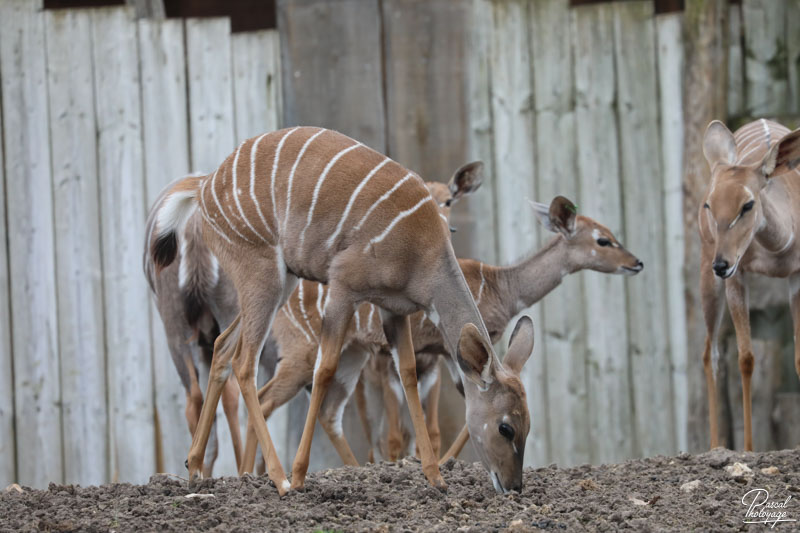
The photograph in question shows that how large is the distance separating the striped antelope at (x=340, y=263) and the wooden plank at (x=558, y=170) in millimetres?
2642

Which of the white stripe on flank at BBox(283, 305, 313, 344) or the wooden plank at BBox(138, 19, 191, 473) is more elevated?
the wooden plank at BBox(138, 19, 191, 473)

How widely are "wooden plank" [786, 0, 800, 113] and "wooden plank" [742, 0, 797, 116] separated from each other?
2 centimetres

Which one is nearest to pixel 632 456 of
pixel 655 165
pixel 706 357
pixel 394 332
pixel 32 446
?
pixel 706 357

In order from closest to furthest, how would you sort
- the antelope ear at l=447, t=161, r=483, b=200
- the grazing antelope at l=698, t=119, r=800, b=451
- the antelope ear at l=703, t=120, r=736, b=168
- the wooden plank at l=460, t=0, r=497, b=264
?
the grazing antelope at l=698, t=119, r=800, b=451 < the antelope ear at l=703, t=120, r=736, b=168 < the antelope ear at l=447, t=161, r=483, b=200 < the wooden plank at l=460, t=0, r=497, b=264

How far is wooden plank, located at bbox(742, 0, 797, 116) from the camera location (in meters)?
7.36

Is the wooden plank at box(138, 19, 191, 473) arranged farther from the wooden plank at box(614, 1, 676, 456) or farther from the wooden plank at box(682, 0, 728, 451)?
the wooden plank at box(682, 0, 728, 451)

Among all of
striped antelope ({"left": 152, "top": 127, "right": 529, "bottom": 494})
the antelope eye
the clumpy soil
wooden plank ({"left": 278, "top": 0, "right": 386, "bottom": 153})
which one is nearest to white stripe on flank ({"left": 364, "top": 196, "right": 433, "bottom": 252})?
striped antelope ({"left": 152, "top": 127, "right": 529, "bottom": 494})

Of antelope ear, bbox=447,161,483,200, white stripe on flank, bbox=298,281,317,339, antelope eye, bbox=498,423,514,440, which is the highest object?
antelope ear, bbox=447,161,483,200

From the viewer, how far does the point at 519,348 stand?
491 centimetres

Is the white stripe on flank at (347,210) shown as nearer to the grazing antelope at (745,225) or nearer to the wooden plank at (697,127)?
the grazing antelope at (745,225)

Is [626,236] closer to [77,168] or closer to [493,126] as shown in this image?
[493,126]

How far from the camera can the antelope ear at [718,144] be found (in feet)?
19.6

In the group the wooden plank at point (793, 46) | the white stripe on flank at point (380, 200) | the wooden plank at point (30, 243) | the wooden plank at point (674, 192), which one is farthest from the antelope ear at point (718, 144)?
the wooden plank at point (30, 243)

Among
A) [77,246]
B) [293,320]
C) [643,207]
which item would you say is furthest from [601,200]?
[77,246]
